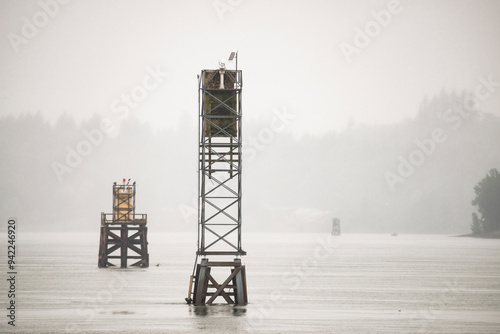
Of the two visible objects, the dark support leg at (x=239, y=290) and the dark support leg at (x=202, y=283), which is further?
the dark support leg at (x=239, y=290)

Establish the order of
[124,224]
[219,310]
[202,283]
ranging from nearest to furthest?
[202,283] → [219,310] → [124,224]

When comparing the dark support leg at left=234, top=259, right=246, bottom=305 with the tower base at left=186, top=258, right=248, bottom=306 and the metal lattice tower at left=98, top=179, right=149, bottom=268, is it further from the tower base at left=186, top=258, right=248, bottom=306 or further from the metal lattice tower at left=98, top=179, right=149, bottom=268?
the metal lattice tower at left=98, top=179, right=149, bottom=268

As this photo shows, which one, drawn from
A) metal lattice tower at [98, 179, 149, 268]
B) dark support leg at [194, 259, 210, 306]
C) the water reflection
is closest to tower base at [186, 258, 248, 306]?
dark support leg at [194, 259, 210, 306]

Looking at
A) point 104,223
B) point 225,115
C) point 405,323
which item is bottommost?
point 405,323

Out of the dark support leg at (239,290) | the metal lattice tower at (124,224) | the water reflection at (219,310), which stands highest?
the metal lattice tower at (124,224)

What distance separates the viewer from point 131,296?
60312 millimetres

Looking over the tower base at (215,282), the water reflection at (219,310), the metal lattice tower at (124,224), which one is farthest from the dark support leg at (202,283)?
the metal lattice tower at (124,224)

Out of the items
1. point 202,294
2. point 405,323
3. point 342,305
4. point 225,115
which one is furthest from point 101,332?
point 342,305

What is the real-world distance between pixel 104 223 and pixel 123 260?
21.6 ft

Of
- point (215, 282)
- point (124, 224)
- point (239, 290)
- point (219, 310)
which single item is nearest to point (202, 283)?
point (215, 282)

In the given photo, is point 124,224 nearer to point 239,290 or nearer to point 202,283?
point 239,290

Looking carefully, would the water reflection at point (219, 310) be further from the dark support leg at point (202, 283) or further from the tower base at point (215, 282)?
the dark support leg at point (202, 283)

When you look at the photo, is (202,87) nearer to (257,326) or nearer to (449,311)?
(257,326)

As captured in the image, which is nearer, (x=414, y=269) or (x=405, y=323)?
(x=405, y=323)
